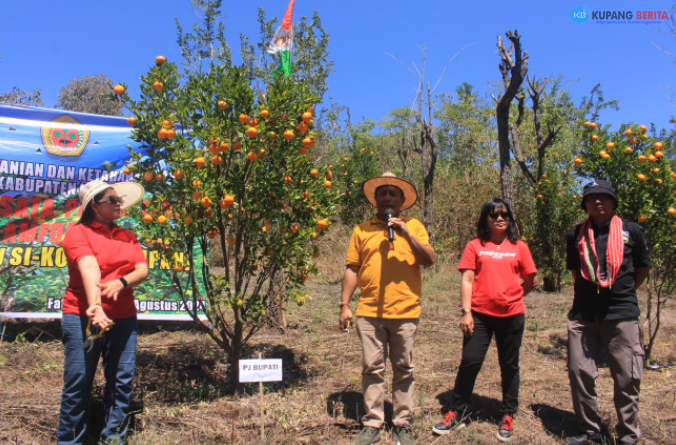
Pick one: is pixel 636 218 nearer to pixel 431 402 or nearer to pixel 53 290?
pixel 431 402

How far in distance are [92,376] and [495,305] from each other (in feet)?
8.92

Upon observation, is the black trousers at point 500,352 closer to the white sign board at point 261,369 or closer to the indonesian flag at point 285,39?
the white sign board at point 261,369

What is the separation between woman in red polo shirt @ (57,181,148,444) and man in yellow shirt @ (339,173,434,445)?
4.71 feet

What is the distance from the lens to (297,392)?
3906 mm

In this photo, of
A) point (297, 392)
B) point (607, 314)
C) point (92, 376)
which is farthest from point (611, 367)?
point (92, 376)

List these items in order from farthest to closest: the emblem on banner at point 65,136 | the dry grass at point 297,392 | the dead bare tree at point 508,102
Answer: the dead bare tree at point 508,102 < the emblem on banner at point 65,136 < the dry grass at point 297,392

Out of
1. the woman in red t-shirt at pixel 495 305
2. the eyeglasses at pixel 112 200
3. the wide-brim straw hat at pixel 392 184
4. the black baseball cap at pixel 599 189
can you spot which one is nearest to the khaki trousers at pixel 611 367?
the woman in red t-shirt at pixel 495 305

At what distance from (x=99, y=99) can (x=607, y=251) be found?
1810 cm

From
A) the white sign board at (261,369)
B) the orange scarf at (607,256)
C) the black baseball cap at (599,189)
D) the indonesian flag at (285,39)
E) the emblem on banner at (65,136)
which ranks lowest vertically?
the white sign board at (261,369)

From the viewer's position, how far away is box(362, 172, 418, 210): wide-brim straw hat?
327 centimetres

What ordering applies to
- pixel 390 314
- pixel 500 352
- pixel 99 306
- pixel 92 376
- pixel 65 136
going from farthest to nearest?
pixel 65 136
pixel 500 352
pixel 390 314
pixel 92 376
pixel 99 306

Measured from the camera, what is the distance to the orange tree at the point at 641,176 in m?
4.55

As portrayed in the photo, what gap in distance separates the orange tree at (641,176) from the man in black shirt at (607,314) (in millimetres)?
1608

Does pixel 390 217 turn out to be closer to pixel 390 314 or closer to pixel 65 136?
pixel 390 314
